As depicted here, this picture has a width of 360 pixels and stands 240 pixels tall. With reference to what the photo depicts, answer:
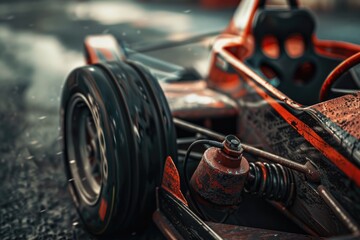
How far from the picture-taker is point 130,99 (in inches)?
67.9

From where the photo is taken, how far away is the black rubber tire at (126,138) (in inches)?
65.6

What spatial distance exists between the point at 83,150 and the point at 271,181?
1068mm

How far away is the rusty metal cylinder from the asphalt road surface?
633 millimetres

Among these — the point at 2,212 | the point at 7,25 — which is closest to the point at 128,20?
the point at 7,25

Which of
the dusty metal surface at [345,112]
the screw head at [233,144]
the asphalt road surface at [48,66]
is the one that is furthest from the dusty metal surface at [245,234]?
the asphalt road surface at [48,66]

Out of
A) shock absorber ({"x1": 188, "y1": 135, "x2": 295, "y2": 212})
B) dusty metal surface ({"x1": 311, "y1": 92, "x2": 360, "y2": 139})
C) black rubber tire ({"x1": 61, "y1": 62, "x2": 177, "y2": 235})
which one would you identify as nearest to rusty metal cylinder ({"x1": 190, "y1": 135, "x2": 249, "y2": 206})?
shock absorber ({"x1": 188, "y1": 135, "x2": 295, "y2": 212})

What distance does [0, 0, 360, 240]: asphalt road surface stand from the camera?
227cm

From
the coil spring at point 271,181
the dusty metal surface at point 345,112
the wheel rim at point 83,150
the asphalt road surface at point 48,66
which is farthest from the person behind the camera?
the asphalt road surface at point 48,66

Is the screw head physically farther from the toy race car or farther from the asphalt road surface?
the asphalt road surface

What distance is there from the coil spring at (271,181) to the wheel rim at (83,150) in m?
0.79

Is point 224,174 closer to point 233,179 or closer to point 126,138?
point 233,179

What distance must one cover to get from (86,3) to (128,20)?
281 cm

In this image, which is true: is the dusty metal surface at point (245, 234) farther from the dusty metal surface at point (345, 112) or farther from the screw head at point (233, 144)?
the dusty metal surface at point (345, 112)

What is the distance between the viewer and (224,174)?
4.87 feet
